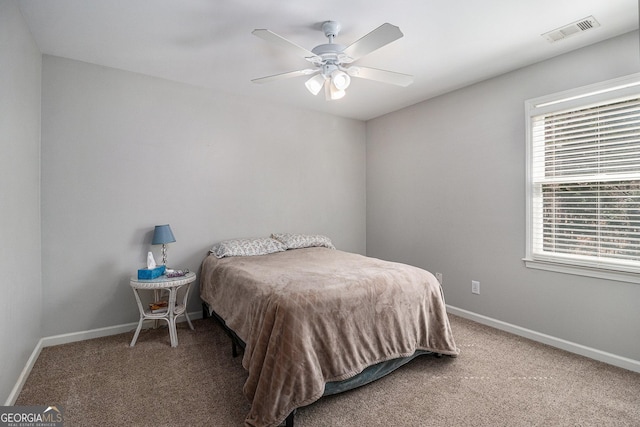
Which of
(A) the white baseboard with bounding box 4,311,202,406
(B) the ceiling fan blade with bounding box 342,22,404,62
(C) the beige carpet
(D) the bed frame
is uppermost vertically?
(B) the ceiling fan blade with bounding box 342,22,404,62

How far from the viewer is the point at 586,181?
2486mm

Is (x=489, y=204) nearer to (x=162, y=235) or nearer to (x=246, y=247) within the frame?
(x=246, y=247)

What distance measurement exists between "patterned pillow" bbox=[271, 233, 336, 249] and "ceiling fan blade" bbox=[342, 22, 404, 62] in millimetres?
2071

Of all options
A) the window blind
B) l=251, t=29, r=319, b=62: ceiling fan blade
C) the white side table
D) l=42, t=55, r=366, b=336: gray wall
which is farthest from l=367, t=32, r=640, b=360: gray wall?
the white side table

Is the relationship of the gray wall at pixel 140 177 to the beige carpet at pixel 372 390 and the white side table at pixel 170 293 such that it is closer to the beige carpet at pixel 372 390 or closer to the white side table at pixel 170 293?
the white side table at pixel 170 293

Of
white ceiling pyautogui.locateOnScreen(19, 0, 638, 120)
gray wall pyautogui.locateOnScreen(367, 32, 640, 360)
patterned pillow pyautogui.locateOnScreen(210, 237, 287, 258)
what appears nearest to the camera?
white ceiling pyautogui.locateOnScreen(19, 0, 638, 120)

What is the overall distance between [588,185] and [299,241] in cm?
272

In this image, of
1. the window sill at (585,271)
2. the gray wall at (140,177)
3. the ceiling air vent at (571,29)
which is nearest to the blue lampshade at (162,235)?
the gray wall at (140,177)

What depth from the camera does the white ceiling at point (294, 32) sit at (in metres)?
1.98

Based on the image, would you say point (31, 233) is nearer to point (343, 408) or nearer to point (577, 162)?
point (343, 408)

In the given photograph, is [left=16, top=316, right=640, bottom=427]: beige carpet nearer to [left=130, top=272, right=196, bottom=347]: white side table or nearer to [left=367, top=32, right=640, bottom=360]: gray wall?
[left=130, top=272, right=196, bottom=347]: white side table

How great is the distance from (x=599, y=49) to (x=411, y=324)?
2.58 metres

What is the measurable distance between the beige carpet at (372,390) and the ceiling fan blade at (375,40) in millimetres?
2196

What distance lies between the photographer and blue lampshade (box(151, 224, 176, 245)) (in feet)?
9.42
